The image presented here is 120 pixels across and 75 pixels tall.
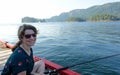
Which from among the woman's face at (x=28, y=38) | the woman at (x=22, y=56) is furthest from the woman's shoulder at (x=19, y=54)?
the woman's face at (x=28, y=38)

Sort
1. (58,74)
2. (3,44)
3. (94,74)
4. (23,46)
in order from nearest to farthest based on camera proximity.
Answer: (23,46) < (58,74) < (94,74) < (3,44)

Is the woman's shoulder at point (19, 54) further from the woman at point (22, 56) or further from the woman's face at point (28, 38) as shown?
the woman's face at point (28, 38)

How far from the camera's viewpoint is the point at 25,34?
425 cm

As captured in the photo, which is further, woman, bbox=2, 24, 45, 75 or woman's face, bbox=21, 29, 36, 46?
woman's face, bbox=21, 29, 36, 46

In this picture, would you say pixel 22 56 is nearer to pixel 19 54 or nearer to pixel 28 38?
pixel 19 54

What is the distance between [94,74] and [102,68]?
137 cm

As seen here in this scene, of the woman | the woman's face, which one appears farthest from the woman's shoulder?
the woman's face

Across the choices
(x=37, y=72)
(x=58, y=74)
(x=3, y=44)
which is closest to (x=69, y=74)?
(x=58, y=74)

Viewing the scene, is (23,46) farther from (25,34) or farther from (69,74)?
(69,74)

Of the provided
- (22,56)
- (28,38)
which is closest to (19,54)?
(22,56)

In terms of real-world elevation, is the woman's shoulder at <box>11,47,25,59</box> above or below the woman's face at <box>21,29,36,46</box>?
below

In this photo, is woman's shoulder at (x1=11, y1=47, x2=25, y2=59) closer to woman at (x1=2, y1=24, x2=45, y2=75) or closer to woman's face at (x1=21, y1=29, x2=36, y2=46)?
woman at (x1=2, y1=24, x2=45, y2=75)

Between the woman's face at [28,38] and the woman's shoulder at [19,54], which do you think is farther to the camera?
the woman's face at [28,38]

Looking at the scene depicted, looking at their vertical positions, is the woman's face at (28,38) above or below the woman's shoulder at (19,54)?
above
